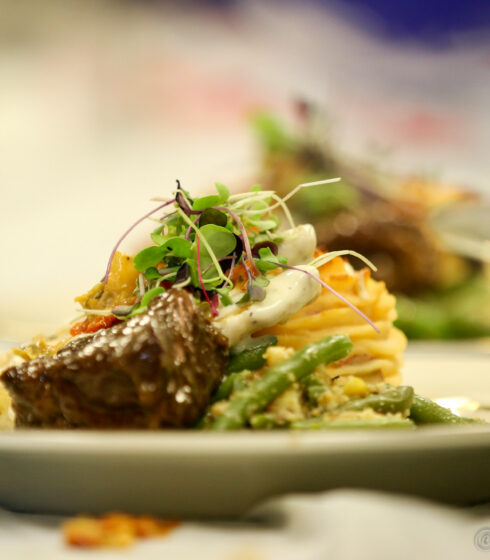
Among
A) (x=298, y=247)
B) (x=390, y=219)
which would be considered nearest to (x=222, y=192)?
(x=298, y=247)

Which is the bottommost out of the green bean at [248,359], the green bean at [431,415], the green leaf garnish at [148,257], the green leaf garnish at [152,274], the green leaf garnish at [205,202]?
the green bean at [431,415]

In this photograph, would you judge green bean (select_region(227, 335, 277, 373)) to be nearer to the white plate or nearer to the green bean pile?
the green bean pile

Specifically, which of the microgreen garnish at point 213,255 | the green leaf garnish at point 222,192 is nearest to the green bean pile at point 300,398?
the microgreen garnish at point 213,255

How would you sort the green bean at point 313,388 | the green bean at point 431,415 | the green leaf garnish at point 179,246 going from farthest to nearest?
1. the green leaf garnish at point 179,246
2. the green bean at point 431,415
3. the green bean at point 313,388

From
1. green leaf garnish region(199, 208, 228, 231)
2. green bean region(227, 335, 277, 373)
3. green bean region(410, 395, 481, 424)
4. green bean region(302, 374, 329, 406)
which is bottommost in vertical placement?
green bean region(410, 395, 481, 424)

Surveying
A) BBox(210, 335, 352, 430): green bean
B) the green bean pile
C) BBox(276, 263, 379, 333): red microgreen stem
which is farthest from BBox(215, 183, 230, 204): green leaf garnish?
BBox(210, 335, 352, 430): green bean

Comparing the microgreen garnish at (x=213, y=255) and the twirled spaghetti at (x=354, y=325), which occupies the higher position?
the microgreen garnish at (x=213, y=255)

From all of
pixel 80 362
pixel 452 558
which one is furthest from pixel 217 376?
pixel 452 558

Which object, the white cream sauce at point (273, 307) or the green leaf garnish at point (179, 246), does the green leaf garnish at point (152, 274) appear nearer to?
the green leaf garnish at point (179, 246)
